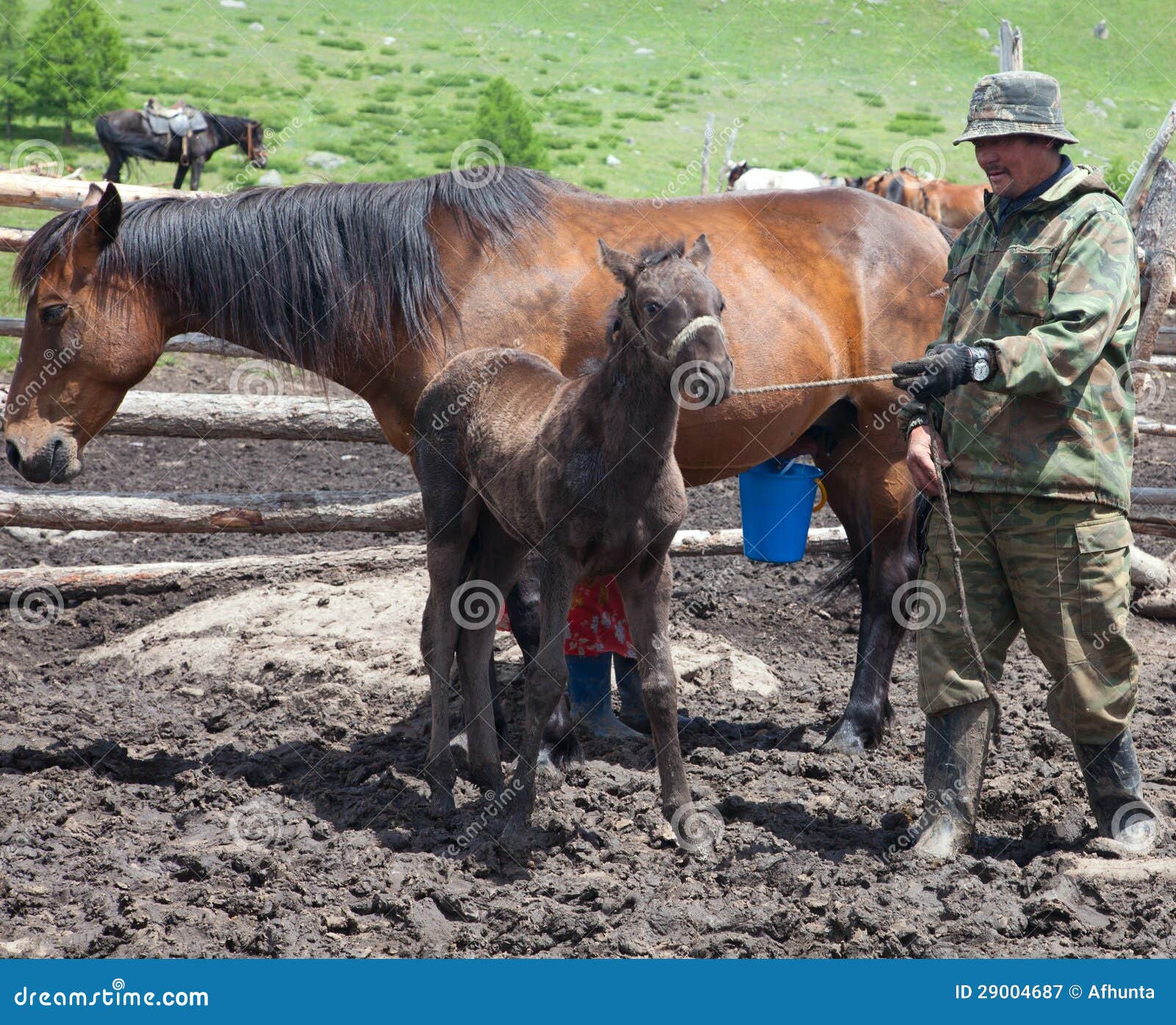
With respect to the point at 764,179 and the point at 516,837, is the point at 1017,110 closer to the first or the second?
the point at 516,837

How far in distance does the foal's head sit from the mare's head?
2187mm

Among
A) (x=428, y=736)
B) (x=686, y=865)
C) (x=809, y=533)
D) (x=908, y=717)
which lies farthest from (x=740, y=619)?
(x=686, y=865)

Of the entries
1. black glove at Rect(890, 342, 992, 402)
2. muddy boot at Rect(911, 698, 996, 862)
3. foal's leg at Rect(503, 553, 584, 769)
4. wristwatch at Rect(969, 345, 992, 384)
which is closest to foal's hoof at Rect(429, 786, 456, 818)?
foal's leg at Rect(503, 553, 584, 769)

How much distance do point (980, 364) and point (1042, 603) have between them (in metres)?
0.83

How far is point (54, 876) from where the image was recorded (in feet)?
12.1

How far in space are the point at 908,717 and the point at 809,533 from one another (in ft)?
6.42

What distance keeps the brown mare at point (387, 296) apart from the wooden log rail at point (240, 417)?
1931 mm

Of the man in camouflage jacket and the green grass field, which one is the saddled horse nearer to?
the green grass field

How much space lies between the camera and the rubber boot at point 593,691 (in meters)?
5.31

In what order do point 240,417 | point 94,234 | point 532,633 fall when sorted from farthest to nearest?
point 240,417 < point 532,633 < point 94,234

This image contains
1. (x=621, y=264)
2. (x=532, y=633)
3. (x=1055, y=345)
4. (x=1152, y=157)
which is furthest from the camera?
(x=1152, y=157)

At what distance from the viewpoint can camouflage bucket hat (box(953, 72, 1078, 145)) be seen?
11.5 feet

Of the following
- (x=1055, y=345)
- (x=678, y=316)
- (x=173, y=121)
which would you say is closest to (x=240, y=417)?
(x=678, y=316)

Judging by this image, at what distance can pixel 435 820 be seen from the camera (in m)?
4.23
